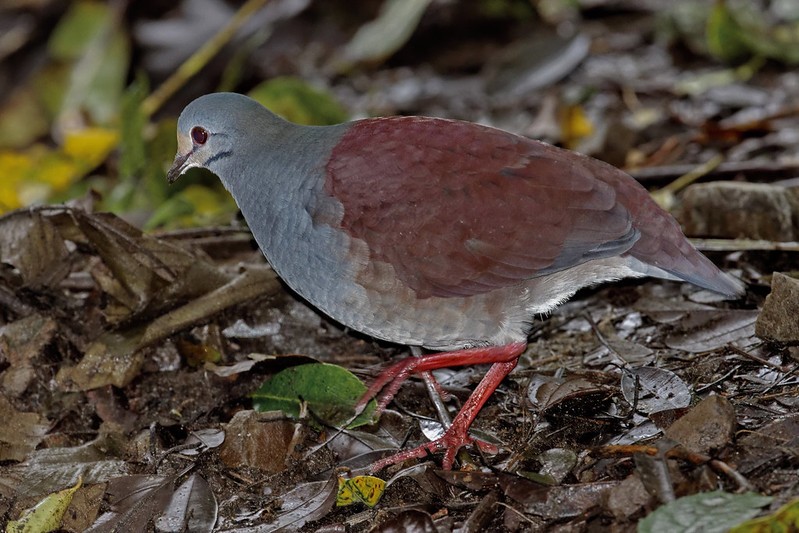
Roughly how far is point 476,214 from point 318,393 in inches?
37.3

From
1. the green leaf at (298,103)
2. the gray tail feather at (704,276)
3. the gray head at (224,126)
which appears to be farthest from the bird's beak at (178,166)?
the gray tail feather at (704,276)

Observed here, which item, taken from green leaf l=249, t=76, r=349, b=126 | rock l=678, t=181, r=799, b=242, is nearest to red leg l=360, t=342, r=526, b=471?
rock l=678, t=181, r=799, b=242

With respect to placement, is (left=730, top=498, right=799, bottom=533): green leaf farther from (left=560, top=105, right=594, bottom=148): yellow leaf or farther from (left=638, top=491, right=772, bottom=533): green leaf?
(left=560, top=105, right=594, bottom=148): yellow leaf

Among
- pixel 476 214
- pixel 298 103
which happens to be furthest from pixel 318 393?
pixel 298 103

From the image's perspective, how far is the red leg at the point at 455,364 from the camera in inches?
141

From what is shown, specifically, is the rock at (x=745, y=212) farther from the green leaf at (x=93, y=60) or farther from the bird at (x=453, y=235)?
the green leaf at (x=93, y=60)

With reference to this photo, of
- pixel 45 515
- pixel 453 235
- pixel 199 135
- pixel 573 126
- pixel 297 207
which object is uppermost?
pixel 199 135

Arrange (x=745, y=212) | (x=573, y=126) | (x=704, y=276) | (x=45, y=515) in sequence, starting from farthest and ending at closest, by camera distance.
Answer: (x=573, y=126)
(x=745, y=212)
(x=704, y=276)
(x=45, y=515)

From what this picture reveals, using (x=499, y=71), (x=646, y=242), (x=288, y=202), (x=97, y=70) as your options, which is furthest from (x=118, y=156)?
(x=646, y=242)

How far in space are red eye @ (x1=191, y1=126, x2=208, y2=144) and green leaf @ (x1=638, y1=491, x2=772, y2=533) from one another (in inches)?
95.7

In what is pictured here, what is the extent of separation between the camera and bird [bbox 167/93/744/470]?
3531 mm

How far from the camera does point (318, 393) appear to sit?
3.78m

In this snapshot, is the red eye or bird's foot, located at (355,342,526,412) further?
the red eye

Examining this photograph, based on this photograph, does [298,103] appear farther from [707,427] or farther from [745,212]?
[707,427]
